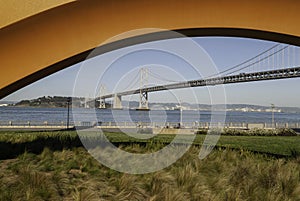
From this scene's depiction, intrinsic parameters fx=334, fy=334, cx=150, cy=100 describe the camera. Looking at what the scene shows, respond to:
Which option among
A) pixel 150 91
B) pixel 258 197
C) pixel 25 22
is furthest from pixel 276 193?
pixel 150 91

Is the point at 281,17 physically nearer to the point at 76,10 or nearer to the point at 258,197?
the point at 258,197

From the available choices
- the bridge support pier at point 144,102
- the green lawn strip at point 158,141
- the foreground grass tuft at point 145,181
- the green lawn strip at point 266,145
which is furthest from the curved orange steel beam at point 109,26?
the bridge support pier at point 144,102

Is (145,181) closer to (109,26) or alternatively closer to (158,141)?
(109,26)

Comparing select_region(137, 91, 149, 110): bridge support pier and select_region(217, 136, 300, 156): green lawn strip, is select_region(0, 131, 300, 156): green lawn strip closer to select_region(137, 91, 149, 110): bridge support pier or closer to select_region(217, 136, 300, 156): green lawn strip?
select_region(217, 136, 300, 156): green lawn strip

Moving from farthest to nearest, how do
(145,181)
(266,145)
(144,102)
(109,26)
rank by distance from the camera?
(144,102) → (266,145) → (145,181) → (109,26)

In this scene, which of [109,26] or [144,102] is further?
[144,102]

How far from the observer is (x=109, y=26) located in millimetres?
4570

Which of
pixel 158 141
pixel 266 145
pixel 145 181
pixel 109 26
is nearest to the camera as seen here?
pixel 109 26

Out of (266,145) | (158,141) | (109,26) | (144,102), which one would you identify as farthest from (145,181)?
(144,102)

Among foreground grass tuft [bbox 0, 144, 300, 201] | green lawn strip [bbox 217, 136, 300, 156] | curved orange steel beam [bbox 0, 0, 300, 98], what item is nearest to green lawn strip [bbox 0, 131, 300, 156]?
green lawn strip [bbox 217, 136, 300, 156]

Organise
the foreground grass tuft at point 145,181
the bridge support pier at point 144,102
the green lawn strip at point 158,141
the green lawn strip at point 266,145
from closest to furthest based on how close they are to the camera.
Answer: the foreground grass tuft at point 145,181 → the green lawn strip at point 158,141 → the green lawn strip at point 266,145 → the bridge support pier at point 144,102

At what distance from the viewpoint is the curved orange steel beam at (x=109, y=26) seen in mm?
4340

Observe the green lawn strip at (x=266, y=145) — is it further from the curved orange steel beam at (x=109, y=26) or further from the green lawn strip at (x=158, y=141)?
the curved orange steel beam at (x=109, y=26)

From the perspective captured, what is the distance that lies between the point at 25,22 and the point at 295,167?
4714mm
